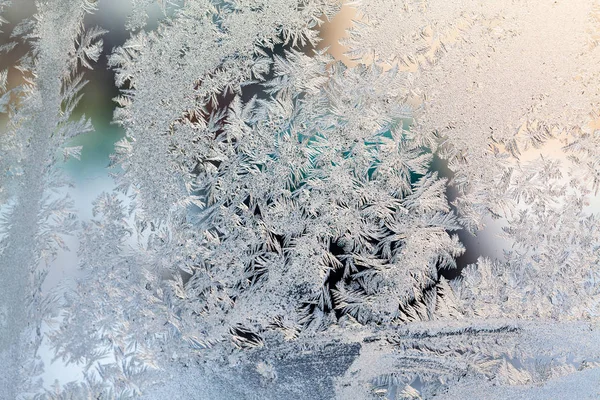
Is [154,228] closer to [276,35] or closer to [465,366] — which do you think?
[276,35]

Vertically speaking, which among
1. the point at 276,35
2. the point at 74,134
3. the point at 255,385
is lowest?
the point at 255,385

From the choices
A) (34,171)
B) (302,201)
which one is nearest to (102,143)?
(34,171)

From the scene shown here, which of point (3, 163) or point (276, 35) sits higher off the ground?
point (276, 35)

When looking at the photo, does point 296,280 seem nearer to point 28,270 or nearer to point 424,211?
point 424,211

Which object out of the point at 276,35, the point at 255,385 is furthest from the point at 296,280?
the point at 276,35

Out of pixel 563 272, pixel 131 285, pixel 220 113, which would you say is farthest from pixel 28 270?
pixel 563 272

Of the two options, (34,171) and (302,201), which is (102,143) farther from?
(302,201)
